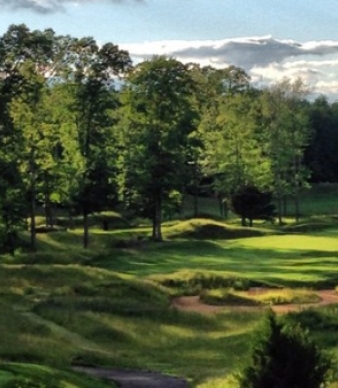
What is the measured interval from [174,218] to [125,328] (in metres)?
56.0

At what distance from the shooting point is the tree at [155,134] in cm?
6644

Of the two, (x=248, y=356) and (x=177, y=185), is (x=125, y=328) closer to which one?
(x=248, y=356)

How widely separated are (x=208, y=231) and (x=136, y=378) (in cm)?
4866

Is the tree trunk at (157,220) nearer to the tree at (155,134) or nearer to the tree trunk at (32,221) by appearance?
the tree at (155,134)

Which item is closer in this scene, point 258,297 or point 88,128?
point 258,297

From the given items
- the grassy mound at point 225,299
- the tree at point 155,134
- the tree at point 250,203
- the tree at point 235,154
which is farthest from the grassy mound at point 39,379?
the tree at point 235,154

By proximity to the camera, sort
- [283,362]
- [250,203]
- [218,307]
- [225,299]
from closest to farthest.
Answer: [283,362] < [218,307] < [225,299] < [250,203]

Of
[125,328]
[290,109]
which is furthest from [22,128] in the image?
[290,109]

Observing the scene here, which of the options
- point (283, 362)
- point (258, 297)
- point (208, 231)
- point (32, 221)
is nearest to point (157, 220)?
point (208, 231)

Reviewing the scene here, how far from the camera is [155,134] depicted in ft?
219

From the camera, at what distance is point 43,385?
13.8 metres

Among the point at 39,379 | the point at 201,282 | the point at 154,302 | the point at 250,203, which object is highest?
the point at 250,203

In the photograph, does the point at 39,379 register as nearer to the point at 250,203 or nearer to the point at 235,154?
the point at 250,203

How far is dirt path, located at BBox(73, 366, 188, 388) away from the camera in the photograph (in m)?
19.2
